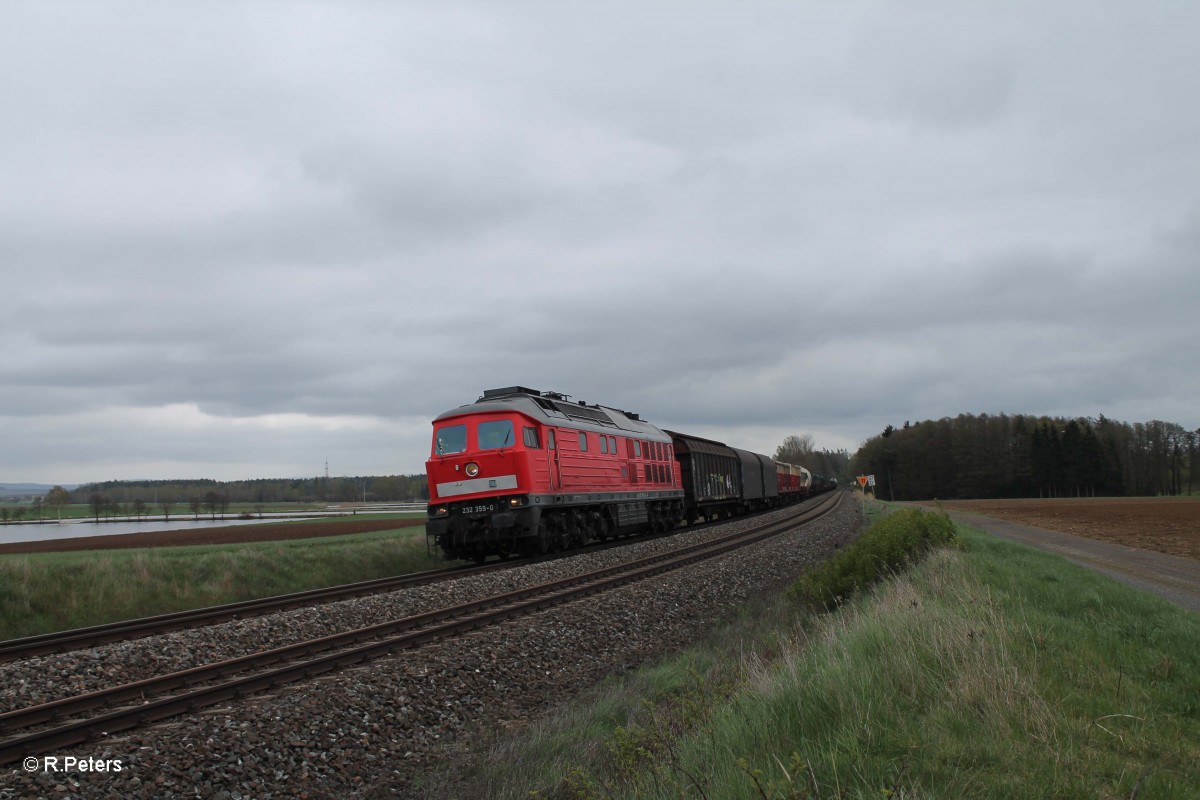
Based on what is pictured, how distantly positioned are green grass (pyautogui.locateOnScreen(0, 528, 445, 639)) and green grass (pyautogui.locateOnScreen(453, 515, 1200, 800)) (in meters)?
11.6

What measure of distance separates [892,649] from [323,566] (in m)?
17.4

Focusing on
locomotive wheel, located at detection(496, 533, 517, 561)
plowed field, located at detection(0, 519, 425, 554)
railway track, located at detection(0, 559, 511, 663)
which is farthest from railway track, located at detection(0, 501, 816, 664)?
plowed field, located at detection(0, 519, 425, 554)

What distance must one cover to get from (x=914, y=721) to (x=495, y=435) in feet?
50.2

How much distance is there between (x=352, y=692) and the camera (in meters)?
7.61

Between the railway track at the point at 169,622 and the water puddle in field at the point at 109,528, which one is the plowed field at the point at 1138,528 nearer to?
the railway track at the point at 169,622

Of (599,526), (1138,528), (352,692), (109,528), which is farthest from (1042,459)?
(352,692)

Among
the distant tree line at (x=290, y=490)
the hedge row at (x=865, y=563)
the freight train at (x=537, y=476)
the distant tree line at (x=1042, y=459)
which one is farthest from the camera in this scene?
the distant tree line at (x=290, y=490)

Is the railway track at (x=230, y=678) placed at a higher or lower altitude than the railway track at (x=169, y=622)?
higher

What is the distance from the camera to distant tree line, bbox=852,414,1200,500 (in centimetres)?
10031

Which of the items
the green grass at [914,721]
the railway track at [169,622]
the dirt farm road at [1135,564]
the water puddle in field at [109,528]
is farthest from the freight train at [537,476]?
the water puddle in field at [109,528]

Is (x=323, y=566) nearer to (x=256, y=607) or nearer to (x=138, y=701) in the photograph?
(x=256, y=607)

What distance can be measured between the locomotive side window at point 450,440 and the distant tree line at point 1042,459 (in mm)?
98064

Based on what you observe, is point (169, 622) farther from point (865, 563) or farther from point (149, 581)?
point (865, 563)

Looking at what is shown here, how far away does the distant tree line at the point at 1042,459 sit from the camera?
100312mm
